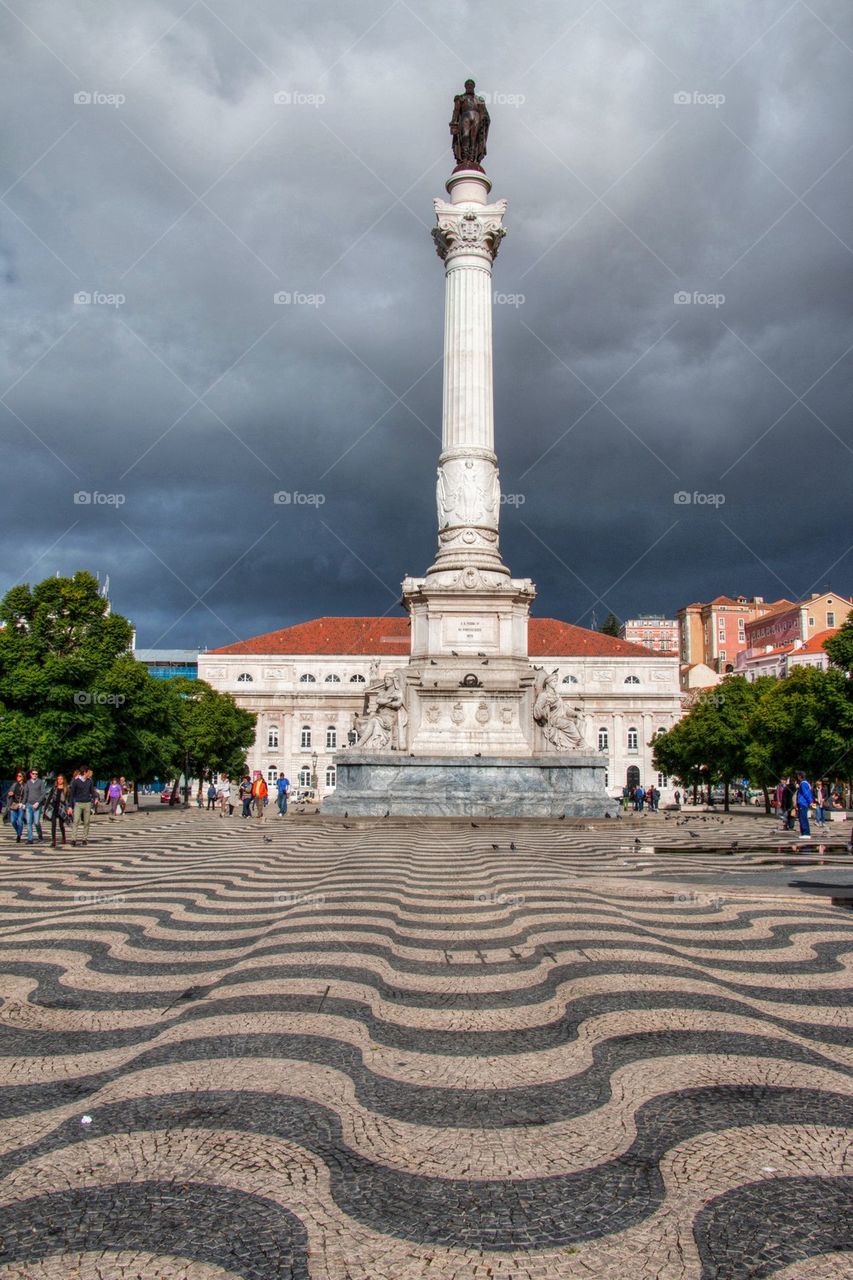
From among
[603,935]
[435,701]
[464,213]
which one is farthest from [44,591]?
[603,935]

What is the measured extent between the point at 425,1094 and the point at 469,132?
33.7 metres

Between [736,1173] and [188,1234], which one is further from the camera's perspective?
[736,1173]

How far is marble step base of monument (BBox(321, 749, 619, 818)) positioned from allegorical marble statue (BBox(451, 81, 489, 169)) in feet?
71.2

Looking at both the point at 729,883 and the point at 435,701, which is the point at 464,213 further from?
the point at 729,883

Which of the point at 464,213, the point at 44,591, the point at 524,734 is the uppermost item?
the point at 464,213

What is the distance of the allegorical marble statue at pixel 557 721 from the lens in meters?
23.6

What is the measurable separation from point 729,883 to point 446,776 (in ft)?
39.0

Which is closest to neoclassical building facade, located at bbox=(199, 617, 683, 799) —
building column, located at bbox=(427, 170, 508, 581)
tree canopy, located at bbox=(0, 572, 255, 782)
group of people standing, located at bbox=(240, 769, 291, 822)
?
tree canopy, located at bbox=(0, 572, 255, 782)

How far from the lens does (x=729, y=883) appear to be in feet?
35.1

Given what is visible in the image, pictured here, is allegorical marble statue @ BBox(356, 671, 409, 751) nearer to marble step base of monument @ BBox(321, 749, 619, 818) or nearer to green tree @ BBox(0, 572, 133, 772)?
marble step base of monument @ BBox(321, 749, 619, 818)

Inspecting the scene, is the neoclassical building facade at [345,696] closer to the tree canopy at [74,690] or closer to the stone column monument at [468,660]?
the tree canopy at [74,690]

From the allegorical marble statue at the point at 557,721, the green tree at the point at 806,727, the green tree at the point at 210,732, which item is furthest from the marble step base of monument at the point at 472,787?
the green tree at the point at 210,732

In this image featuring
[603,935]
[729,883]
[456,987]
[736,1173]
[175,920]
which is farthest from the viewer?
[729,883]

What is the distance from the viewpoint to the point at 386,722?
78.1 ft
